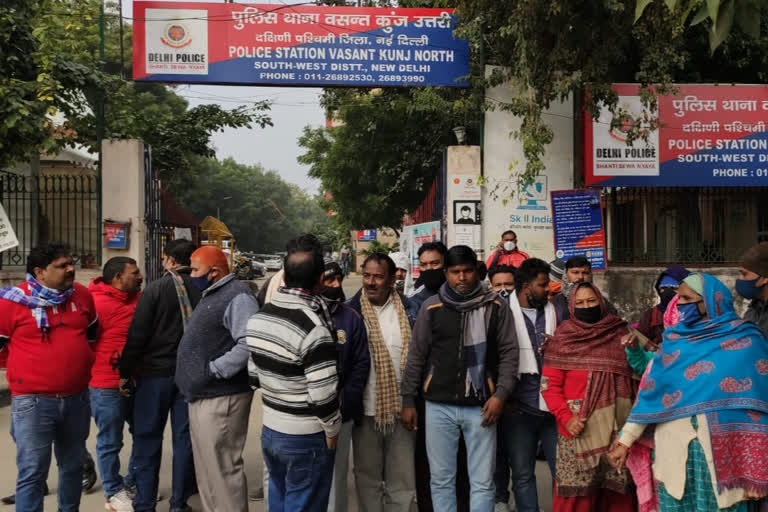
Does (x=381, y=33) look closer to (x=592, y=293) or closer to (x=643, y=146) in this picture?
(x=643, y=146)

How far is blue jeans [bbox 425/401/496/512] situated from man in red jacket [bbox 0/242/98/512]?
218 cm

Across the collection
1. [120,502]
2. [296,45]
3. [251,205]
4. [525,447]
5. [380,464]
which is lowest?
[120,502]

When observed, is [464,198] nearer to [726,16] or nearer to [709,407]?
[709,407]

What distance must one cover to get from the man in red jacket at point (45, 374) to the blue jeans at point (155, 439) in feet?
1.41

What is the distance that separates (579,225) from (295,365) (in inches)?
308

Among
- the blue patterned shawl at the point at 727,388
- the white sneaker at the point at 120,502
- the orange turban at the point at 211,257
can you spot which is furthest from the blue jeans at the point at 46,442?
the blue patterned shawl at the point at 727,388

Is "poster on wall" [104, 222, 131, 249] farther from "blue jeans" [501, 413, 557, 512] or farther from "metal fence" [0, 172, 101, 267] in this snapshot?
"blue jeans" [501, 413, 557, 512]

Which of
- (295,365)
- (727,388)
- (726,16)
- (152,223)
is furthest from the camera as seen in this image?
(152,223)

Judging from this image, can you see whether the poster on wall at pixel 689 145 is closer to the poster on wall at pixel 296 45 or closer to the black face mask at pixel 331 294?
the poster on wall at pixel 296 45

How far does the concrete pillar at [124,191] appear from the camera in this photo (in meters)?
10.7

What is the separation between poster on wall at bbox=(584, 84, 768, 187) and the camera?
35.0 ft

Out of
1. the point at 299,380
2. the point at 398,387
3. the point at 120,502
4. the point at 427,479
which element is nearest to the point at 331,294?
the point at 398,387

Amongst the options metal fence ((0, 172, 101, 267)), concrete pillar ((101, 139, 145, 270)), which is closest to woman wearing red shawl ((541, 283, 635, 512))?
concrete pillar ((101, 139, 145, 270))

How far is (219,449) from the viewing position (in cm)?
444
